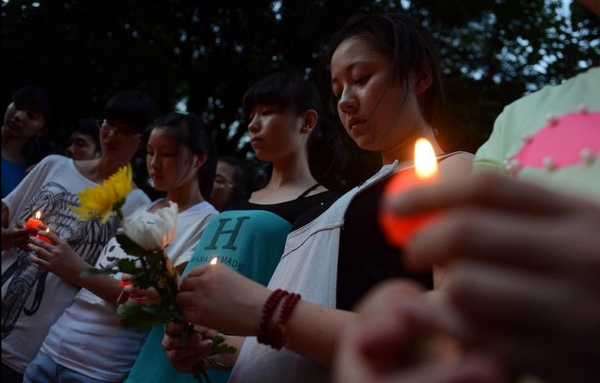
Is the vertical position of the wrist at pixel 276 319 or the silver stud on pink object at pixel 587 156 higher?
the silver stud on pink object at pixel 587 156

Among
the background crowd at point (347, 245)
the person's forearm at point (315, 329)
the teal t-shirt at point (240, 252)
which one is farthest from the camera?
the teal t-shirt at point (240, 252)

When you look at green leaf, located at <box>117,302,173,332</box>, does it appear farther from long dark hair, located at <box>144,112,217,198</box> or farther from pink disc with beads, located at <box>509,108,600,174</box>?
long dark hair, located at <box>144,112,217,198</box>

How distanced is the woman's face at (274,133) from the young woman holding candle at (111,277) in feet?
1.57

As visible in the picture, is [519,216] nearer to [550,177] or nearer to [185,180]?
[550,177]

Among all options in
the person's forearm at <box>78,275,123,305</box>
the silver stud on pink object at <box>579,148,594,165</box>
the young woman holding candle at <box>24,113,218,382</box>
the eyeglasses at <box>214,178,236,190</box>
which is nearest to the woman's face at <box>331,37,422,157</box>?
the silver stud on pink object at <box>579,148,594,165</box>

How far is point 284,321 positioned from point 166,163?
206 centimetres

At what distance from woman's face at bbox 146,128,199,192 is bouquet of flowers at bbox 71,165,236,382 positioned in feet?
5.41

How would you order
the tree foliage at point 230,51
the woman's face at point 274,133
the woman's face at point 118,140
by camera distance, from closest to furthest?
the woman's face at point 274,133 → the woman's face at point 118,140 → the tree foliage at point 230,51

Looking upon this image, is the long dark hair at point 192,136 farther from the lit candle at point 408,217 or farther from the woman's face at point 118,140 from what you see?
the lit candle at point 408,217

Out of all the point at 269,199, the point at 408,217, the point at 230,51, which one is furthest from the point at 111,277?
the point at 230,51

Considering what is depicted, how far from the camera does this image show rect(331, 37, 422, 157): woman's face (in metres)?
1.80

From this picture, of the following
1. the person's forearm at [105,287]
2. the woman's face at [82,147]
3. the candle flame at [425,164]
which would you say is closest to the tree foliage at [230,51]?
the woman's face at [82,147]

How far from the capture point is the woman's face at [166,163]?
3.11 metres

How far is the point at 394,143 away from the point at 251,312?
82 cm
